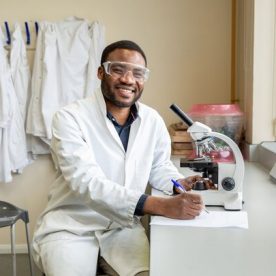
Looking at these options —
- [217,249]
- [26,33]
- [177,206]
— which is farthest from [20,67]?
[217,249]

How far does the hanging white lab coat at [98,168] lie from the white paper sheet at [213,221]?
120mm

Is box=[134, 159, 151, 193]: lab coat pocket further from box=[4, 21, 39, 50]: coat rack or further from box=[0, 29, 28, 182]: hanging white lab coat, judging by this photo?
box=[4, 21, 39, 50]: coat rack

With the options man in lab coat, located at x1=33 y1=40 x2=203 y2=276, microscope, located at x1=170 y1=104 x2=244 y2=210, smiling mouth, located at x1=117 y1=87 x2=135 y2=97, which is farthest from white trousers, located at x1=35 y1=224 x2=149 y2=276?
smiling mouth, located at x1=117 y1=87 x2=135 y2=97

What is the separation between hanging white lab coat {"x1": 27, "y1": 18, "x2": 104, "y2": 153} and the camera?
2.41 m

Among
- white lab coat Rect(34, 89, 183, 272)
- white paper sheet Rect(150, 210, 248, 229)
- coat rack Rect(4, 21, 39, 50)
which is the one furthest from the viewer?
coat rack Rect(4, 21, 39, 50)

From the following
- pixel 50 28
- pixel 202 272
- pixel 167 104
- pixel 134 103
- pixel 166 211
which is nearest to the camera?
pixel 202 272

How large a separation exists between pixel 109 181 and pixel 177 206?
0.83ft

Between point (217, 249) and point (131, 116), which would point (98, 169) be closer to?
point (131, 116)

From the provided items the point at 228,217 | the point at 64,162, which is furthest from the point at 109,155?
the point at 228,217

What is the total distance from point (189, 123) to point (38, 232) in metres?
0.69

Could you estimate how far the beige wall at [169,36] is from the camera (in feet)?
8.29

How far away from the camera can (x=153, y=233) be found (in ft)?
3.43

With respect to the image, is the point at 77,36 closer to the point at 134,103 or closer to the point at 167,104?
the point at 167,104

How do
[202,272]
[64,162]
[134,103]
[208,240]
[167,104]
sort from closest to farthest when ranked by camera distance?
[202,272]
[208,240]
[64,162]
[134,103]
[167,104]
